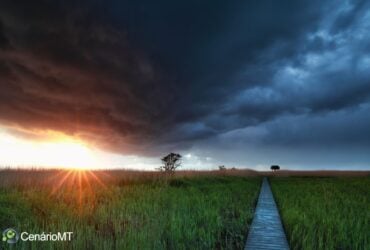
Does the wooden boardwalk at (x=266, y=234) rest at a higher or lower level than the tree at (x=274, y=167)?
lower

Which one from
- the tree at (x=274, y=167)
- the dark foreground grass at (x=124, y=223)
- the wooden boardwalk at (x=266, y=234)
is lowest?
the wooden boardwalk at (x=266, y=234)

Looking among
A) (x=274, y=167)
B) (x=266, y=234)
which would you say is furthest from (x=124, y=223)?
(x=274, y=167)

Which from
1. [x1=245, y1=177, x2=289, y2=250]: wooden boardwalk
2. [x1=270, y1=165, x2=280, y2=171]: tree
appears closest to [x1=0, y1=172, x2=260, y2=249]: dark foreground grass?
[x1=245, y1=177, x2=289, y2=250]: wooden boardwalk

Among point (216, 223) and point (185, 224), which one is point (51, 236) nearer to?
point (185, 224)

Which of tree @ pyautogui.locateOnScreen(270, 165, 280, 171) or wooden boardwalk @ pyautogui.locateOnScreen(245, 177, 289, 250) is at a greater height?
tree @ pyautogui.locateOnScreen(270, 165, 280, 171)

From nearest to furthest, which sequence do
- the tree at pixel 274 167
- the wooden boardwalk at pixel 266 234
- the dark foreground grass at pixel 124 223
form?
the dark foreground grass at pixel 124 223
the wooden boardwalk at pixel 266 234
the tree at pixel 274 167

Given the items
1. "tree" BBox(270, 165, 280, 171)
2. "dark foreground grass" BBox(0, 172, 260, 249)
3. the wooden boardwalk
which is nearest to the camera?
"dark foreground grass" BBox(0, 172, 260, 249)

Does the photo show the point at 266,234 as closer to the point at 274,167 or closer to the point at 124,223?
the point at 124,223

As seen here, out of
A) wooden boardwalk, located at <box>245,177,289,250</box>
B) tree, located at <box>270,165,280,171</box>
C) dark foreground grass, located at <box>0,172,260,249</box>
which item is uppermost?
tree, located at <box>270,165,280,171</box>

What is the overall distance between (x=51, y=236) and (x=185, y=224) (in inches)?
142

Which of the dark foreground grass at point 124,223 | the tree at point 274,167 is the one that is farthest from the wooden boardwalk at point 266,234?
the tree at point 274,167

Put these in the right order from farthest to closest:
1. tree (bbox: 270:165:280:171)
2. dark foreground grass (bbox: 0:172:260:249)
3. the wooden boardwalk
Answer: tree (bbox: 270:165:280:171) → the wooden boardwalk → dark foreground grass (bbox: 0:172:260:249)

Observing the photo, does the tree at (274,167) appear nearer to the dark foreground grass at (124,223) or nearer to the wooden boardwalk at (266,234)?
the dark foreground grass at (124,223)

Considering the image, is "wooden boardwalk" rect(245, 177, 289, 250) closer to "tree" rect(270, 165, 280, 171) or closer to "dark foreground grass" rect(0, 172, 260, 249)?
"dark foreground grass" rect(0, 172, 260, 249)
